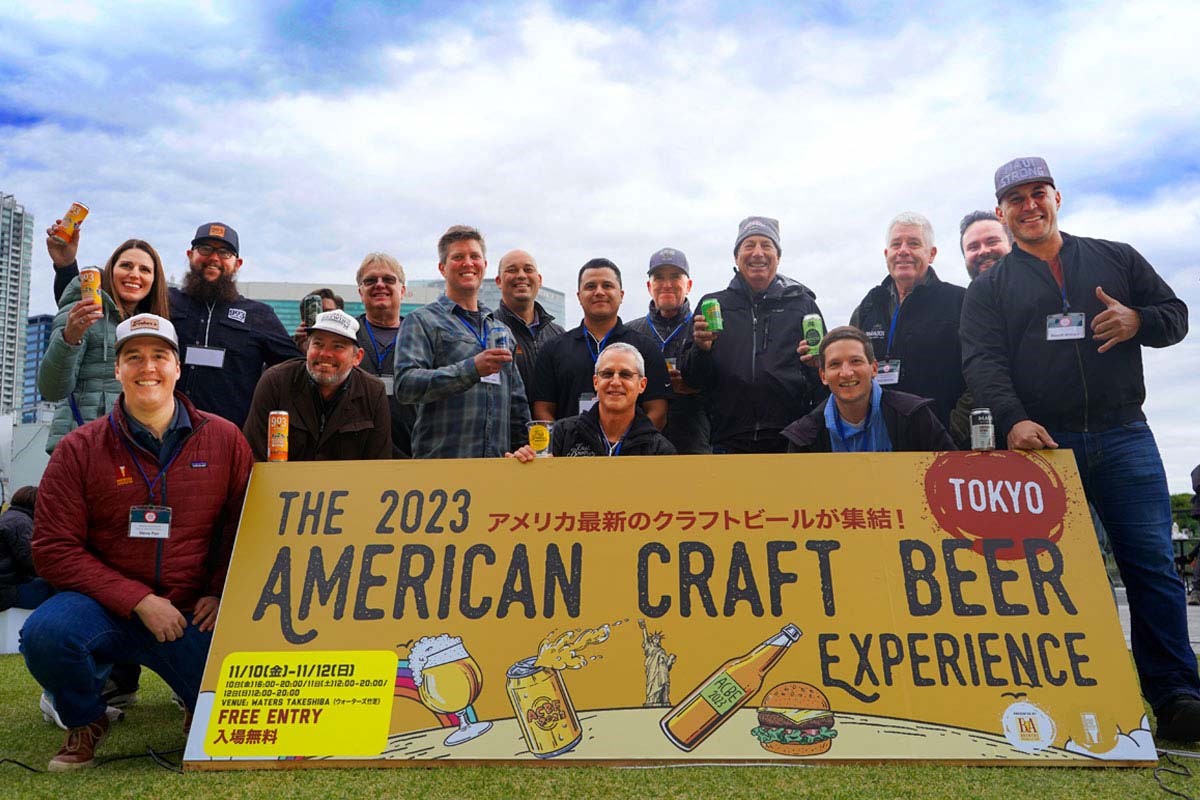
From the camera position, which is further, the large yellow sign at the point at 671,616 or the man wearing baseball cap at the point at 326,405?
the man wearing baseball cap at the point at 326,405

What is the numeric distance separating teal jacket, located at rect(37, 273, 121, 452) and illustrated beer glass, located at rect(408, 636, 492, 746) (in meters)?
2.56

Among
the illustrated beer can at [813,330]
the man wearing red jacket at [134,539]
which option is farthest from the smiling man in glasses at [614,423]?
the man wearing red jacket at [134,539]

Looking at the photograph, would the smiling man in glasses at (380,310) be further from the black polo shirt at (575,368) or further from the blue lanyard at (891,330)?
the blue lanyard at (891,330)

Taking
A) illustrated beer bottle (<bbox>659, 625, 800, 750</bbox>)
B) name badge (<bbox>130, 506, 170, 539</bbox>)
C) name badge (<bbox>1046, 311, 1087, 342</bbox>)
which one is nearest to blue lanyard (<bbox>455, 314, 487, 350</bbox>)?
name badge (<bbox>130, 506, 170, 539</bbox>)

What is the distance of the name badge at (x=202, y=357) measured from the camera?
16.5ft

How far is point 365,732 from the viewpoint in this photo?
119 inches

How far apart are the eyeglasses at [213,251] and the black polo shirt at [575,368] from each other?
2.02 metres

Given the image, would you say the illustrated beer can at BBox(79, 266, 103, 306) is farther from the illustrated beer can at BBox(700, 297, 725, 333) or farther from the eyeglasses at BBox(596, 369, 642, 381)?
the illustrated beer can at BBox(700, 297, 725, 333)

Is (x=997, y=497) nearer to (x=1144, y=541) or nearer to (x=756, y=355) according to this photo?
(x=1144, y=541)

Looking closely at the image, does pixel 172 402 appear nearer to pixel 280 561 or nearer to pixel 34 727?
pixel 280 561

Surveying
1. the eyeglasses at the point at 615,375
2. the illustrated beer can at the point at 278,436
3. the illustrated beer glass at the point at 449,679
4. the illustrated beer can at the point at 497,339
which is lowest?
the illustrated beer glass at the point at 449,679

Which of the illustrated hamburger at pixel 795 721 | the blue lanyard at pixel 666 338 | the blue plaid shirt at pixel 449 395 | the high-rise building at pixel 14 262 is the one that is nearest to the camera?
the illustrated hamburger at pixel 795 721

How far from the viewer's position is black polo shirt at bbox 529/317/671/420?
502 cm

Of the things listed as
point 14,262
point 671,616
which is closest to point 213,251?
point 671,616
